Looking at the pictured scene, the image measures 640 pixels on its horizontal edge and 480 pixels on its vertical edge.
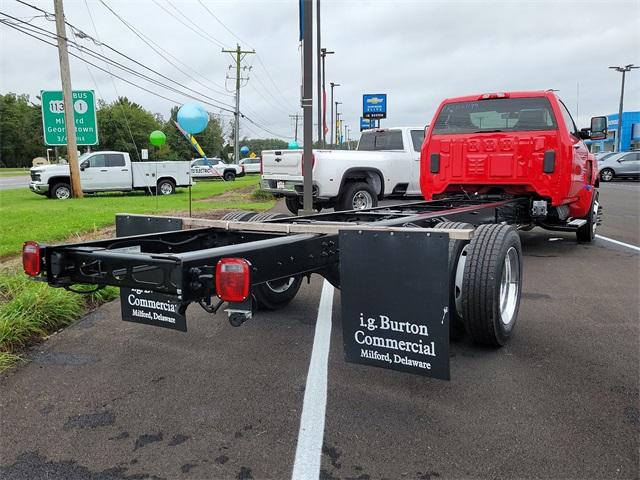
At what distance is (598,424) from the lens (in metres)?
2.91

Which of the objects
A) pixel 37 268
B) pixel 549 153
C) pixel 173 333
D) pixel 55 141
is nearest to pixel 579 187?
pixel 549 153

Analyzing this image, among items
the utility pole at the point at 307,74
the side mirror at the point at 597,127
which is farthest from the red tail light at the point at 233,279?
the side mirror at the point at 597,127

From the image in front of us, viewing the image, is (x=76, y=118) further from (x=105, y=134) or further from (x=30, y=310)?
(x=105, y=134)

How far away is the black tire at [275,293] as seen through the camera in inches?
195

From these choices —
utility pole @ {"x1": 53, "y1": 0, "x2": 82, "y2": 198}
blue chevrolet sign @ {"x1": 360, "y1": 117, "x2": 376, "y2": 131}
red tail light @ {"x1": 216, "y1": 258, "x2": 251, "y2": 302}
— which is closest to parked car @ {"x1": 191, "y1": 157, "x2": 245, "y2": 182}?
blue chevrolet sign @ {"x1": 360, "y1": 117, "x2": 376, "y2": 131}

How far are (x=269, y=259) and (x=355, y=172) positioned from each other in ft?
28.8

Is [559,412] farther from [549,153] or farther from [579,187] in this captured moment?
[579,187]

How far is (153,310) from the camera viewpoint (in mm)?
3375

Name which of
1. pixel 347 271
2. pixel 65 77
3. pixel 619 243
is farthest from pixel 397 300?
pixel 65 77

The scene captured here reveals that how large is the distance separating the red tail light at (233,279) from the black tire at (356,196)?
893cm

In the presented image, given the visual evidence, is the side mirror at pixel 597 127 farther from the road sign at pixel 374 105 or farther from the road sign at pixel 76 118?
the road sign at pixel 374 105

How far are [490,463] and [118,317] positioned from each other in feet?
12.1

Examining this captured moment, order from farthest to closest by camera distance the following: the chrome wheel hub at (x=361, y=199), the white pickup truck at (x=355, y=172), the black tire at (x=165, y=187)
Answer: the black tire at (x=165, y=187) → the chrome wheel hub at (x=361, y=199) → the white pickup truck at (x=355, y=172)

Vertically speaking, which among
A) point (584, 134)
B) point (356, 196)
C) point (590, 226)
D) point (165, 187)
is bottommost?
point (590, 226)
